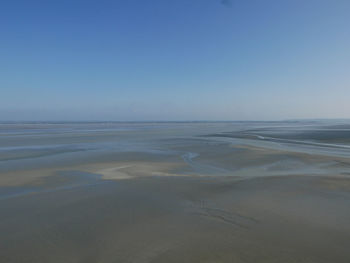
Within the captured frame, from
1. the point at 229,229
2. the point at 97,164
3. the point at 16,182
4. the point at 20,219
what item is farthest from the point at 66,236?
the point at 97,164

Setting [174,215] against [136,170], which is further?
[136,170]

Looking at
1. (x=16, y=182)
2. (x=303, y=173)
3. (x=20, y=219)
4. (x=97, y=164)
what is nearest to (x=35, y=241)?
(x=20, y=219)

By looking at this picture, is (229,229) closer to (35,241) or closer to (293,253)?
(293,253)

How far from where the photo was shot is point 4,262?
10.3 feet

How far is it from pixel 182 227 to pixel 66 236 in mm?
2013

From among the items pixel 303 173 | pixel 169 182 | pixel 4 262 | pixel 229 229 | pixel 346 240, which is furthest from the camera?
pixel 303 173

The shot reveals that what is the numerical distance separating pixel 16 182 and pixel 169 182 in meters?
4.90

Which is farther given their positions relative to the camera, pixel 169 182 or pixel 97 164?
pixel 97 164

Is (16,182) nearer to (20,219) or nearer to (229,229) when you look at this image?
(20,219)

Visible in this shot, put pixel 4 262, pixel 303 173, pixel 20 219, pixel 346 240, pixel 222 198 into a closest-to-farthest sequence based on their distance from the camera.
Result: pixel 4 262 < pixel 346 240 < pixel 20 219 < pixel 222 198 < pixel 303 173

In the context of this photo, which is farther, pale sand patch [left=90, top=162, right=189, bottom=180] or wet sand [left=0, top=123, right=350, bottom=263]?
pale sand patch [left=90, top=162, right=189, bottom=180]

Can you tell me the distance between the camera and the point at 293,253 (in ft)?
10.7

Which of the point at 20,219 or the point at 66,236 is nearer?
the point at 66,236

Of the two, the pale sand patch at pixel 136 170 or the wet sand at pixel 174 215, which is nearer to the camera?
the wet sand at pixel 174 215
